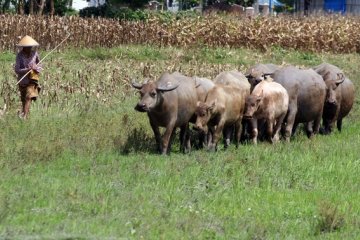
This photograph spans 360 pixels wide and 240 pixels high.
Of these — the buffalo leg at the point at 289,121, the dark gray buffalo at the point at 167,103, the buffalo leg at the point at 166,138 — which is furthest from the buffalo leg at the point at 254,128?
the buffalo leg at the point at 166,138

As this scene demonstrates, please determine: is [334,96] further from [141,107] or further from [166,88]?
[141,107]

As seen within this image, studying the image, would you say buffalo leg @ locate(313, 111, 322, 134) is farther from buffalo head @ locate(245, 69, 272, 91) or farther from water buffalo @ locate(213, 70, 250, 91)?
water buffalo @ locate(213, 70, 250, 91)

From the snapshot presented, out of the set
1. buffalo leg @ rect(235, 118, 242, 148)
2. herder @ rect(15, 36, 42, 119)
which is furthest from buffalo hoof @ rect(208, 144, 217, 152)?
herder @ rect(15, 36, 42, 119)

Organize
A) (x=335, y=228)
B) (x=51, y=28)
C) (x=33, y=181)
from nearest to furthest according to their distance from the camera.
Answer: (x=335, y=228) → (x=33, y=181) → (x=51, y=28)

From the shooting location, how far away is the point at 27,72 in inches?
625

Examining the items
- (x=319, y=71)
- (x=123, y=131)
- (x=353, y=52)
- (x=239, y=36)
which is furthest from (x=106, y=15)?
(x=123, y=131)

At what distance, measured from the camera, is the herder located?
1578cm

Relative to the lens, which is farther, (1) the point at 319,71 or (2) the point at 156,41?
(2) the point at 156,41

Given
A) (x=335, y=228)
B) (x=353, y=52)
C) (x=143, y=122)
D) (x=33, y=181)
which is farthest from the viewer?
(x=353, y=52)

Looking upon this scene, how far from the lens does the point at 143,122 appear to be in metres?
15.8

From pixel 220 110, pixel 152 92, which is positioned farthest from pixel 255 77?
pixel 152 92

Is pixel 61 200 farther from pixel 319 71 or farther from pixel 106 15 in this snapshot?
pixel 106 15

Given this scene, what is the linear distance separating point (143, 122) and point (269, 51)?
49.2ft

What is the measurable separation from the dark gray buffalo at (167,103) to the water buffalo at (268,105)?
1.13 metres
